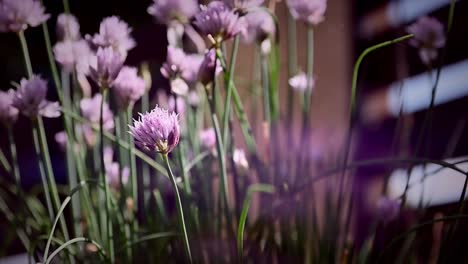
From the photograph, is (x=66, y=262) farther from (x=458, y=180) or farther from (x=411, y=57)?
(x=411, y=57)

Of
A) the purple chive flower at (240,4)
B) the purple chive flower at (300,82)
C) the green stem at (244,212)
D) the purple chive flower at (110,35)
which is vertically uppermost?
the purple chive flower at (300,82)

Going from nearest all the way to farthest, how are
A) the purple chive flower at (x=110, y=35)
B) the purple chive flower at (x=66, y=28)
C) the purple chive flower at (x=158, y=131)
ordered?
the purple chive flower at (x=158, y=131) → the purple chive flower at (x=110, y=35) → the purple chive flower at (x=66, y=28)

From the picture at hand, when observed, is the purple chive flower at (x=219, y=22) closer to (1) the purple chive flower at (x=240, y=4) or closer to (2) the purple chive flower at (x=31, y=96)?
(1) the purple chive flower at (x=240, y=4)

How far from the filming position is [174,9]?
1.85 feet

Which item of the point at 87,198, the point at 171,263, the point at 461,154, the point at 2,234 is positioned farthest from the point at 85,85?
the point at 461,154

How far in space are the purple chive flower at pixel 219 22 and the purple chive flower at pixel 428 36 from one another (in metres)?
0.23

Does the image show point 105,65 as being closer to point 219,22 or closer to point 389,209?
point 219,22

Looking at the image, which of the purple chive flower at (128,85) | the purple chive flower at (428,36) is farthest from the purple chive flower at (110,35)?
the purple chive flower at (428,36)

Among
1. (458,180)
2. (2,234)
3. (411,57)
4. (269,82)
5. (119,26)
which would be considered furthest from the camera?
(411,57)

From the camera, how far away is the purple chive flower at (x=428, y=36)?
0.55 metres

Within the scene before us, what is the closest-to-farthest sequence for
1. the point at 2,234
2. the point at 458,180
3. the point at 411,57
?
the point at 458,180 → the point at 2,234 → the point at 411,57

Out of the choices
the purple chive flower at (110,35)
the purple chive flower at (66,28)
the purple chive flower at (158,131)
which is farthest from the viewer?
the purple chive flower at (66,28)

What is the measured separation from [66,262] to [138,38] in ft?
3.16

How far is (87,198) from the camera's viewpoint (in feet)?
1.89
